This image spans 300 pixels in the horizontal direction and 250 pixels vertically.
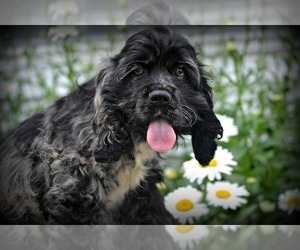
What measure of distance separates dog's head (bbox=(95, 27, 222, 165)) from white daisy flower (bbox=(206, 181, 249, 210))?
652 mm

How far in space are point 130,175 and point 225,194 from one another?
70 centimetres

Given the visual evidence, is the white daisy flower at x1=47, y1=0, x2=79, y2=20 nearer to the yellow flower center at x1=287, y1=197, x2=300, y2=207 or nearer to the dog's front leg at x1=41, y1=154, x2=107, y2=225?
the dog's front leg at x1=41, y1=154, x2=107, y2=225

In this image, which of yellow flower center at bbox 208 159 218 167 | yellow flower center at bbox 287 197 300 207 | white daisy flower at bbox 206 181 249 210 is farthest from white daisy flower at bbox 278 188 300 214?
yellow flower center at bbox 208 159 218 167

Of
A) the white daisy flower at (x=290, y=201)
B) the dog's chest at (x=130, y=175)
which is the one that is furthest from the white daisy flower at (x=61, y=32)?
the white daisy flower at (x=290, y=201)

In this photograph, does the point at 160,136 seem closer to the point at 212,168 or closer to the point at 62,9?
the point at 212,168

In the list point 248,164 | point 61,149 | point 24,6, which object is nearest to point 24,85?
point 24,6

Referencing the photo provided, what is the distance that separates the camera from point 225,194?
3580 mm

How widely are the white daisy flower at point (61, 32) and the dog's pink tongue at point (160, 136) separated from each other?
3.26ft

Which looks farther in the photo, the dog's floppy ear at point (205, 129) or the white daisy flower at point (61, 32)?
the white daisy flower at point (61, 32)

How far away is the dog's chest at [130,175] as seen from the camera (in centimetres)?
312

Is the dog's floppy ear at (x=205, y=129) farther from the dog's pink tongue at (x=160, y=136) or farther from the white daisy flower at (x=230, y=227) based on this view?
the white daisy flower at (x=230, y=227)

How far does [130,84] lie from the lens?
2.93 meters

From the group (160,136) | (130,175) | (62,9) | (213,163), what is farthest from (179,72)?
(62,9)

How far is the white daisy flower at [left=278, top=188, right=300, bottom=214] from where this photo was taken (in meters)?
3.51
